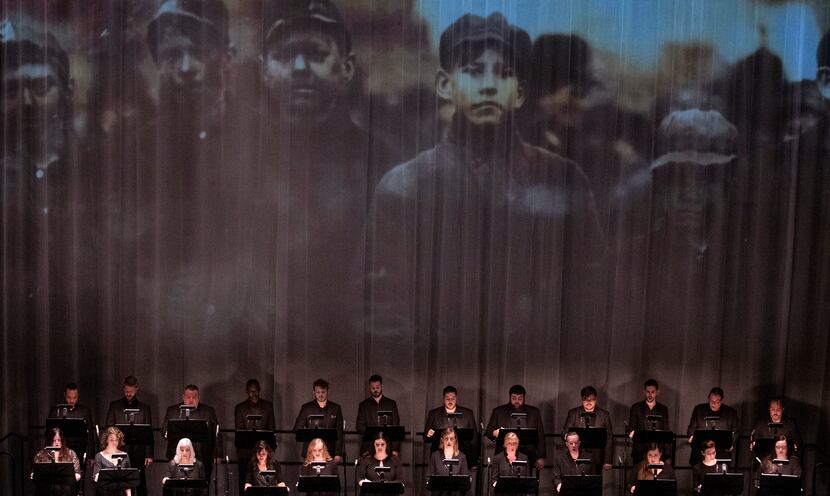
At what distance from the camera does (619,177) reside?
44.2ft

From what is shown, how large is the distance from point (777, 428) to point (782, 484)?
1.79 m

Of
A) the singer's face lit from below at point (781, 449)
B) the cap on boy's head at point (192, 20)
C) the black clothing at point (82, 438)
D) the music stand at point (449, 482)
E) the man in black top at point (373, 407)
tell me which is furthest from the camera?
the cap on boy's head at point (192, 20)

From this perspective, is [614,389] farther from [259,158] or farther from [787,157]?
[259,158]

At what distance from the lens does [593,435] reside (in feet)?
38.0

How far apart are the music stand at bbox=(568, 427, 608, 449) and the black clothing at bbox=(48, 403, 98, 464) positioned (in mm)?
5520

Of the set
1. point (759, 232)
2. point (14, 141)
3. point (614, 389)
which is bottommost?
point (614, 389)

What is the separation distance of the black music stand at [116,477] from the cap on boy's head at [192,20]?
541 cm

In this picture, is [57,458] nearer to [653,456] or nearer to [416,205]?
[416,205]

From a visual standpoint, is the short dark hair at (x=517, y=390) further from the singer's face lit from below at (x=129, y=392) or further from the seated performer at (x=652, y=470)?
the singer's face lit from below at (x=129, y=392)

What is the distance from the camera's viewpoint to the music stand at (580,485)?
10.6 metres

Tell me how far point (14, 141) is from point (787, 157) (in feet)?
32.2

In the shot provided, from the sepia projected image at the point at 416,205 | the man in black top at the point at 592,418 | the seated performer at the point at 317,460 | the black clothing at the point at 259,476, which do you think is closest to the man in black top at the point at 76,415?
the sepia projected image at the point at 416,205

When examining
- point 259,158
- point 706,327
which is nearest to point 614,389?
point 706,327

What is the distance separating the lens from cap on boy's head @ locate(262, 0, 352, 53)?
43.6 ft
